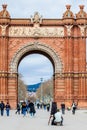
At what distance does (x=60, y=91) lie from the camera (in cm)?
5597

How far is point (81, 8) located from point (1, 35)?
10737 millimetres

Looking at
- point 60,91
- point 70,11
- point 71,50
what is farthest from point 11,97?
point 70,11

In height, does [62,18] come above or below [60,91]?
above

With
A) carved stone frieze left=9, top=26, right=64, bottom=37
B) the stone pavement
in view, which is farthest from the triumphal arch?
the stone pavement

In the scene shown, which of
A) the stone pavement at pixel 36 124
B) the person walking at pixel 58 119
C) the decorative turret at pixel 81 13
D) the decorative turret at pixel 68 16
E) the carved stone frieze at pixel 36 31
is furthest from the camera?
the carved stone frieze at pixel 36 31

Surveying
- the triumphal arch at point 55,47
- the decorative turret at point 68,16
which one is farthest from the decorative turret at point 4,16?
the decorative turret at point 68,16

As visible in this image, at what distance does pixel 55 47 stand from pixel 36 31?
125 inches

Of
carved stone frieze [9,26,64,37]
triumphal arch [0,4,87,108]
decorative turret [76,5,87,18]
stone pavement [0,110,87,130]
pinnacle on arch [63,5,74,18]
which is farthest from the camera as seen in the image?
carved stone frieze [9,26,64,37]

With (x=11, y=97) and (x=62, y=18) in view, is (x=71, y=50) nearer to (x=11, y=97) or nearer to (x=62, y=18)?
(x=62, y=18)

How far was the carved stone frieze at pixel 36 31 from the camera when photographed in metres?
56.5

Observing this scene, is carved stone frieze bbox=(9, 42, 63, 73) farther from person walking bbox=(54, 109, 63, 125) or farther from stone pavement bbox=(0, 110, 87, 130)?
person walking bbox=(54, 109, 63, 125)

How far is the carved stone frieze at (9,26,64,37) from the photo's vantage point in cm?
5653

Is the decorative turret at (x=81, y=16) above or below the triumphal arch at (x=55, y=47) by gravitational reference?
above

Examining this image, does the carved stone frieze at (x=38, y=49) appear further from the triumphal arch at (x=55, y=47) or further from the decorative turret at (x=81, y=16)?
the decorative turret at (x=81, y=16)
